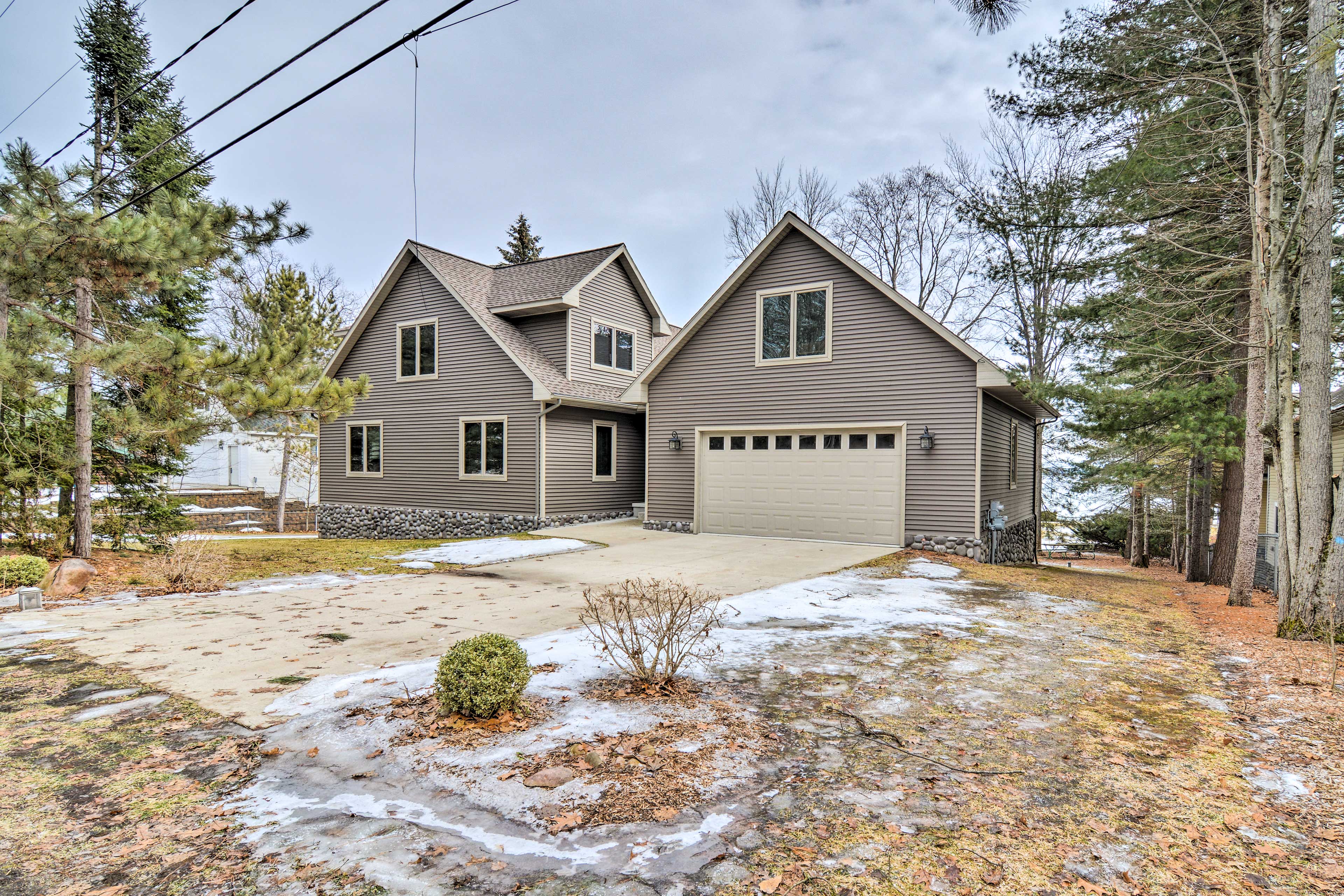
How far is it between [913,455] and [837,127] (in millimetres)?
15647

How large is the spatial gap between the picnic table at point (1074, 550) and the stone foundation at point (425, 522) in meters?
22.9

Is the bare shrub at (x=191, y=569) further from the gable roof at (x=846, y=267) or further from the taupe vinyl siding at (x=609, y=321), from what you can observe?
the taupe vinyl siding at (x=609, y=321)

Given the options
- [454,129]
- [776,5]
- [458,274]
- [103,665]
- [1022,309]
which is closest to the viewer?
[103,665]

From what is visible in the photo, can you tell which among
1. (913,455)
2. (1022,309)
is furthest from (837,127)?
(913,455)

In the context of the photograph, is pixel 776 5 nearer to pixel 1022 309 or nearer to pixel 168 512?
Result: pixel 168 512

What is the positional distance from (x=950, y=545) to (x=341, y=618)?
10.1 m

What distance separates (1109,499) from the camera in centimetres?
2647

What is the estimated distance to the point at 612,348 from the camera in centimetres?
1873

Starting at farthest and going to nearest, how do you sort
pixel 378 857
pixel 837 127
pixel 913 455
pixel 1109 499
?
1. pixel 1109 499
2. pixel 837 127
3. pixel 913 455
4. pixel 378 857

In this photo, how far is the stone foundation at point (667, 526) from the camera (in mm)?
15453

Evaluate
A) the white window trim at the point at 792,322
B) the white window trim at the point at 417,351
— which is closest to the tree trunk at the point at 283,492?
the white window trim at the point at 417,351

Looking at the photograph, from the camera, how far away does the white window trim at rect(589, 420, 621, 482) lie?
17734 millimetres

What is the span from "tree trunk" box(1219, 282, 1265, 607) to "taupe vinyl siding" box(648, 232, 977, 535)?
372 centimetres

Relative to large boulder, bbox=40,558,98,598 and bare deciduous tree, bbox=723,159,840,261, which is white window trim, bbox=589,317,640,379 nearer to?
bare deciduous tree, bbox=723,159,840,261
